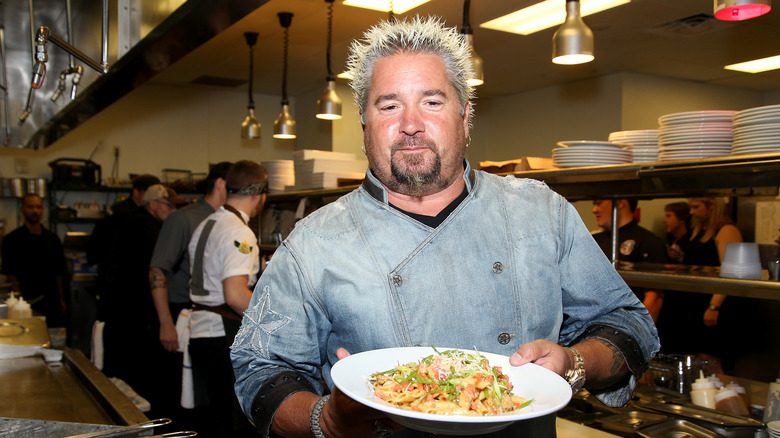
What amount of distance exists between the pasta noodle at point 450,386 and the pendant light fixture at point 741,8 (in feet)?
4.90

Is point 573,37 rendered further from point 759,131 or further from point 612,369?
point 612,369

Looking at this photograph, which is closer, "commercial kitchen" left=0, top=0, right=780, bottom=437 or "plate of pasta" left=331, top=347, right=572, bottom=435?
"plate of pasta" left=331, top=347, right=572, bottom=435

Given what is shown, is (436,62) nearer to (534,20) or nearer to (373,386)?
(373,386)

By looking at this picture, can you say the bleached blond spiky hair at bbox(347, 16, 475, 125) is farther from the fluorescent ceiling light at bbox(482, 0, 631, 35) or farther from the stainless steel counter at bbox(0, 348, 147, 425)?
the fluorescent ceiling light at bbox(482, 0, 631, 35)

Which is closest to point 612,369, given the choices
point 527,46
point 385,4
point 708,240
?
point 385,4

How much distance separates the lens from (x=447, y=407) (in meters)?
0.97

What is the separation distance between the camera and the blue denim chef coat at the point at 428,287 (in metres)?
1.30

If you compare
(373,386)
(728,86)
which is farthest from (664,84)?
(373,386)

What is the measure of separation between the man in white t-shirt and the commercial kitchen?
689mm

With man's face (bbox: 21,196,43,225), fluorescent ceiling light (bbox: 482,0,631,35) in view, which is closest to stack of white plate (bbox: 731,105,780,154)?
fluorescent ceiling light (bbox: 482,0,631,35)

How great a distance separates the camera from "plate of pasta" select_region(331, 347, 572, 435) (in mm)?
946

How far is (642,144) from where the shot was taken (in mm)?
2951

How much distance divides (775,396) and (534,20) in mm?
3916

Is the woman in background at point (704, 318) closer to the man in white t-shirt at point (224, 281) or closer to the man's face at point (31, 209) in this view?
the man in white t-shirt at point (224, 281)
